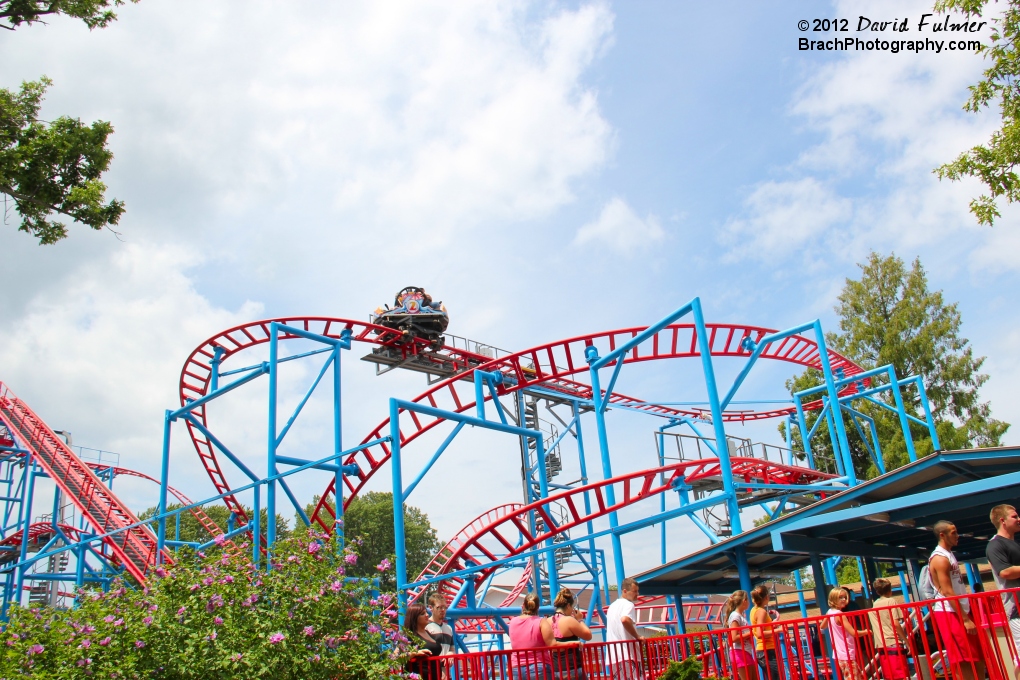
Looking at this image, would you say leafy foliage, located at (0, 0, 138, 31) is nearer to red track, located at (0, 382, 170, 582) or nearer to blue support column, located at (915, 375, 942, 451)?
red track, located at (0, 382, 170, 582)

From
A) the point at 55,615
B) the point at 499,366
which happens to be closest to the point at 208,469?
the point at 499,366

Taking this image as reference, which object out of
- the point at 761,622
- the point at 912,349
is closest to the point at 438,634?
the point at 761,622

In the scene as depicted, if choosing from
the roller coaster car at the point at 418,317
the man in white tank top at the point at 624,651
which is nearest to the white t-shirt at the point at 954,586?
the man in white tank top at the point at 624,651

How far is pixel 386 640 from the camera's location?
691 centimetres

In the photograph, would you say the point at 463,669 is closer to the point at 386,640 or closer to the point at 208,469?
the point at 386,640

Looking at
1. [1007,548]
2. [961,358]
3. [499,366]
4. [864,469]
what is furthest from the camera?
[864,469]

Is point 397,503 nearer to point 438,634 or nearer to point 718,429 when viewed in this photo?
point 438,634

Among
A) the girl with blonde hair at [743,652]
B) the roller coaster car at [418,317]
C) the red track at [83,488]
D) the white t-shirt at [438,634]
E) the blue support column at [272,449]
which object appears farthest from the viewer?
the roller coaster car at [418,317]

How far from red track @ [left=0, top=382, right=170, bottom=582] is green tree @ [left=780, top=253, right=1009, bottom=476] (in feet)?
74.2

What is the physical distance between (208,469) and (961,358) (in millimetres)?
24037

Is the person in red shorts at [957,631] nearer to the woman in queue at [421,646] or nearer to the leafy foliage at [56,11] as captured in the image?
the woman in queue at [421,646]

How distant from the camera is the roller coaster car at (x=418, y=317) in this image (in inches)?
939

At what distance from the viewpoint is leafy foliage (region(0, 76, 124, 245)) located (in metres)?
10.8

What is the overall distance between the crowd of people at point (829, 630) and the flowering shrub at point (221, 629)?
1.78 ft
